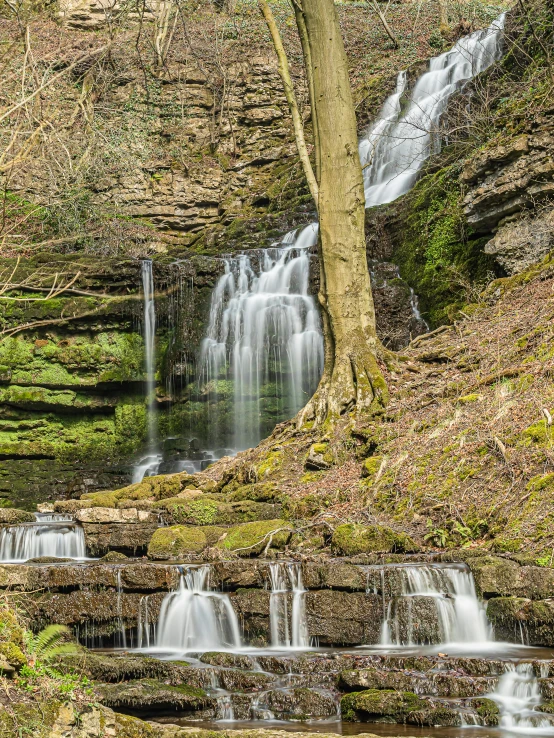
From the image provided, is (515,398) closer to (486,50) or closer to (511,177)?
(511,177)

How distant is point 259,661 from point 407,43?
2447 cm

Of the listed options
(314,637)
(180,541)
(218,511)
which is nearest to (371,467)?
(218,511)

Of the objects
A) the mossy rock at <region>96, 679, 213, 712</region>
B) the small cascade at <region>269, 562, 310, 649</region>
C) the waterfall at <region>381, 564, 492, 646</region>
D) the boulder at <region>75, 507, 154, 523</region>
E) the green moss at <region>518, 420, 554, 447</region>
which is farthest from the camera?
the boulder at <region>75, 507, 154, 523</region>

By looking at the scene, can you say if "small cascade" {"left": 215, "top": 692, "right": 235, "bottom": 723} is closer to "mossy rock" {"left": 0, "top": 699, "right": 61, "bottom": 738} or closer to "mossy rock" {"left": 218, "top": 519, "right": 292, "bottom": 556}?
"mossy rock" {"left": 0, "top": 699, "right": 61, "bottom": 738}

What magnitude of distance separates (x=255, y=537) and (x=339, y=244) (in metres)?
4.64

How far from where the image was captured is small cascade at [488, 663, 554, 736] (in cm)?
423

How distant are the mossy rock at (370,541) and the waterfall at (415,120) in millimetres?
11206

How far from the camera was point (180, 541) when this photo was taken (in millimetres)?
7680

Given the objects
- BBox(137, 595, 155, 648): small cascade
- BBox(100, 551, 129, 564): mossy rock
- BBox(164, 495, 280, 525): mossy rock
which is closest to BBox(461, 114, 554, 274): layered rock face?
BBox(164, 495, 280, 525): mossy rock

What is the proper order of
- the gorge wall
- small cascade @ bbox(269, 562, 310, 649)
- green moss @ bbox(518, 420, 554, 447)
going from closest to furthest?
small cascade @ bbox(269, 562, 310, 649)
green moss @ bbox(518, 420, 554, 447)
the gorge wall

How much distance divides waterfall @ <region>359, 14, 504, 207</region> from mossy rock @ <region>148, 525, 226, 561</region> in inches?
433

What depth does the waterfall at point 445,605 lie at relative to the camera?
5664 mm

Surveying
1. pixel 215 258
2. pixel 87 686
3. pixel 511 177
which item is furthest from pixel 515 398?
pixel 215 258

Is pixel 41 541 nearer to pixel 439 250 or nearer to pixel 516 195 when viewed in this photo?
pixel 516 195
